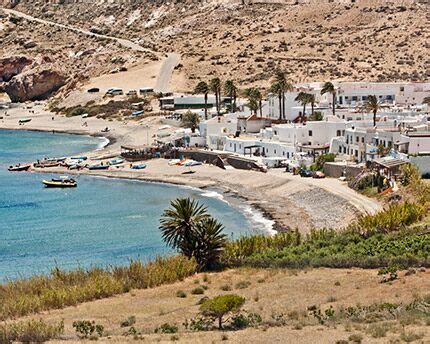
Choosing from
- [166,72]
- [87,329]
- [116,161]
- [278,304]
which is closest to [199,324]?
[87,329]

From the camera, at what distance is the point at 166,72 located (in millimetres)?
158500

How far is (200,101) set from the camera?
134 m

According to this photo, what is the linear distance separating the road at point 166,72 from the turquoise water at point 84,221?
5581 centimetres

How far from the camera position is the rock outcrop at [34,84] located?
174375 mm

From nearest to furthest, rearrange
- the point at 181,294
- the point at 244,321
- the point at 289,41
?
the point at 244,321
the point at 181,294
the point at 289,41

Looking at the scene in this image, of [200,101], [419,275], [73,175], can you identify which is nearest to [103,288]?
[419,275]

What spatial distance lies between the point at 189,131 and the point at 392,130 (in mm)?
36888

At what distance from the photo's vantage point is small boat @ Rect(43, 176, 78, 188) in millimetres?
86062

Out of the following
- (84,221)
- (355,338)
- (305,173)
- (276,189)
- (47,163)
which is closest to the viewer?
(355,338)

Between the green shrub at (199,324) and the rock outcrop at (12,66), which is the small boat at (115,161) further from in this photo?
the rock outcrop at (12,66)

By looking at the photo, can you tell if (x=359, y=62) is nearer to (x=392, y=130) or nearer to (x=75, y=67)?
(x=75, y=67)

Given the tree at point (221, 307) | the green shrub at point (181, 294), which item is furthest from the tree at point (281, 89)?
the tree at point (221, 307)

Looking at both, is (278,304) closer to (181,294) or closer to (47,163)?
(181,294)

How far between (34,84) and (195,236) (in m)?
135
